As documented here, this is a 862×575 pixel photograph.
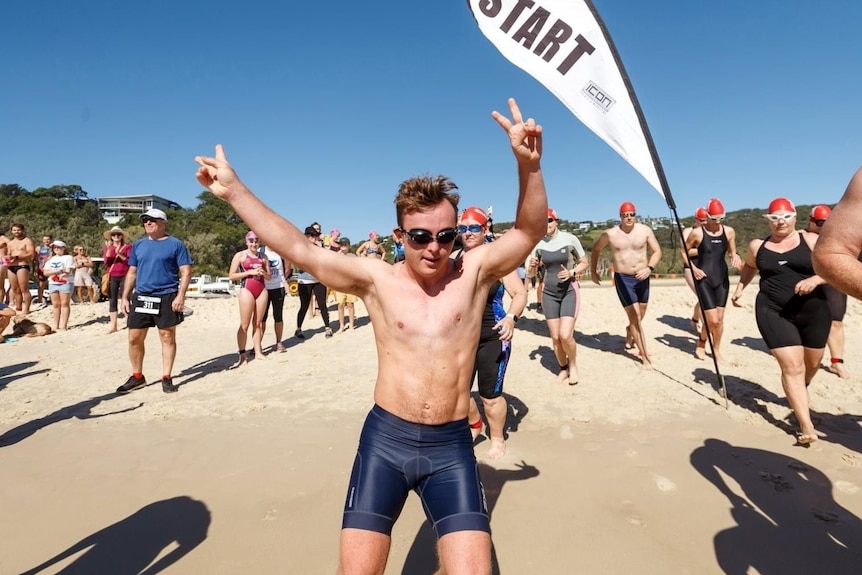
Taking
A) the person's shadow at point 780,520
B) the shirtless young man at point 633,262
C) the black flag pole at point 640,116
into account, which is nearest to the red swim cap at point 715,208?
the shirtless young man at point 633,262

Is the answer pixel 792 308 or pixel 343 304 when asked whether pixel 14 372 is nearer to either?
pixel 343 304

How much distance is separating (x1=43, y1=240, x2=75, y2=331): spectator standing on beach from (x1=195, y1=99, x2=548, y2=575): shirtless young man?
10069 millimetres

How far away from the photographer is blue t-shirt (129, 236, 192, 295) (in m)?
5.58

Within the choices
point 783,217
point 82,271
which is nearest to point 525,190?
point 783,217

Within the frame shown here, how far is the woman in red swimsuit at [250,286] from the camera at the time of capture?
7.07 meters

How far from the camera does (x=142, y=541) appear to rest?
2.72 metres

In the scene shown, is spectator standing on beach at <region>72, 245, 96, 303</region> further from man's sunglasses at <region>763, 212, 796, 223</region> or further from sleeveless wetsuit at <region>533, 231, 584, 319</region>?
man's sunglasses at <region>763, 212, 796, 223</region>

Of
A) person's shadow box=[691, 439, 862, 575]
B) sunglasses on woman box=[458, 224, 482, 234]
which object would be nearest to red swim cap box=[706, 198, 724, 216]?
person's shadow box=[691, 439, 862, 575]

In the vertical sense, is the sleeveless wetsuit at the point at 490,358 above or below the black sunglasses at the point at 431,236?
below

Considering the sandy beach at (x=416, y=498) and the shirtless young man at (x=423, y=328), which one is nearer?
the shirtless young man at (x=423, y=328)

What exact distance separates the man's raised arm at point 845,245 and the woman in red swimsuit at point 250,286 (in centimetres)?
674

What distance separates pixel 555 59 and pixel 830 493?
3.68 m

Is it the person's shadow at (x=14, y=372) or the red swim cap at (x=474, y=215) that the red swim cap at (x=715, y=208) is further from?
the person's shadow at (x=14, y=372)

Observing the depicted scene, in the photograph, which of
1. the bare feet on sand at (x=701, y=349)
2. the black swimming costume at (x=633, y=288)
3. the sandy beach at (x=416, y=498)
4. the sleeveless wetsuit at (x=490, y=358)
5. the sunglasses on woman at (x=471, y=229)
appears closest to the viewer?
the sandy beach at (x=416, y=498)
